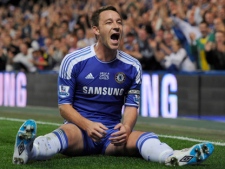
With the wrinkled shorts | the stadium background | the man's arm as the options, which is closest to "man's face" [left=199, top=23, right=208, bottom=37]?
the stadium background

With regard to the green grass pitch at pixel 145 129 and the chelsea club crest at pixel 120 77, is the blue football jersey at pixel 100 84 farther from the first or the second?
the green grass pitch at pixel 145 129

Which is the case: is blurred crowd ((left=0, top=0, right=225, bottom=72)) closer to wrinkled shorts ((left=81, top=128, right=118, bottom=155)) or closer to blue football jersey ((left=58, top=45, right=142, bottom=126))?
blue football jersey ((left=58, top=45, right=142, bottom=126))

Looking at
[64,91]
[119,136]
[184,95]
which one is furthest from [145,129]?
[119,136]

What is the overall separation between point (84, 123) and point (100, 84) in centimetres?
57

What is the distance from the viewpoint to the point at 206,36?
534 inches

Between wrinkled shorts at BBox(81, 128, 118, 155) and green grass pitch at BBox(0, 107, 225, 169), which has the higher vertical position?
wrinkled shorts at BBox(81, 128, 118, 155)

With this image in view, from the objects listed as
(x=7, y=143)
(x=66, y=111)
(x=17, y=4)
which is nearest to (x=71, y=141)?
(x=66, y=111)

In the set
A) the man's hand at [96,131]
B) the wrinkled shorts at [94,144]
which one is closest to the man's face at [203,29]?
the wrinkled shorts at [94,144]

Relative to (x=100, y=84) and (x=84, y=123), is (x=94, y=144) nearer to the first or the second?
(x=84, y=123)

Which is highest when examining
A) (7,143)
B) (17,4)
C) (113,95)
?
(17,4)

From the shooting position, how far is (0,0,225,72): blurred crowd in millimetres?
13742

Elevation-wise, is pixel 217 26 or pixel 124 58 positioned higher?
pixel 217 26

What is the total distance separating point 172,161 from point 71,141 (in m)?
1.13

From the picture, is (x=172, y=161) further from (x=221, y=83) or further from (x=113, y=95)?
(x=221, y=83)
